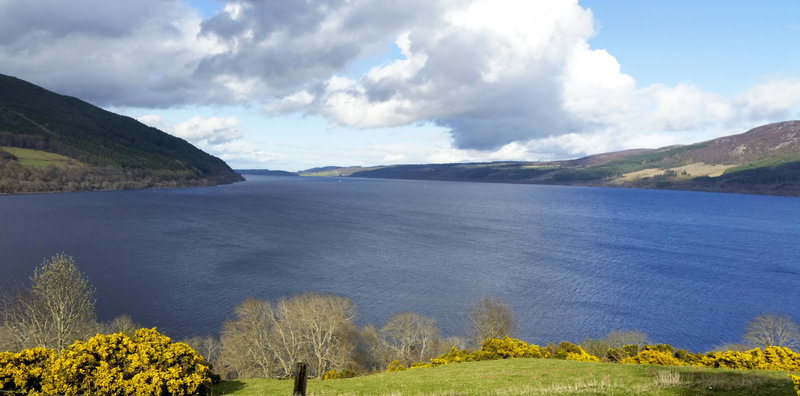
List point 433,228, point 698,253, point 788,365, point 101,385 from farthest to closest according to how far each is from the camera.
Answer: point 433,228 → point 698,253 → point 788,365 → point 101,385

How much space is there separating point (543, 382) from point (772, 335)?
6411 centimetres

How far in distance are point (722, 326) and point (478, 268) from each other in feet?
186

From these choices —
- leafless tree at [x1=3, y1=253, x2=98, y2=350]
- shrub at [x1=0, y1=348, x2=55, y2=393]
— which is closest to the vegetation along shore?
shrub at [x1=0, y1=348, x2=55, y2=393]

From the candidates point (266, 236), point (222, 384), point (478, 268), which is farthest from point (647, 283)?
point (266, 236)

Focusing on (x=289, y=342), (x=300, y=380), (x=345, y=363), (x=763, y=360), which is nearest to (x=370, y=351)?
(x=345, y=363)

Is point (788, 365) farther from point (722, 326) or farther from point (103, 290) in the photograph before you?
point (103, 290)

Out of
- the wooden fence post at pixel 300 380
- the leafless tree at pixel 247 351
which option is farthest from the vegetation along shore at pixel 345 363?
the wooden fence post at pixel 300 380

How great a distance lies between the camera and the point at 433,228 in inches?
7367

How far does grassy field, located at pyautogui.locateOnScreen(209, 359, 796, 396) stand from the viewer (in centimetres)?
2159

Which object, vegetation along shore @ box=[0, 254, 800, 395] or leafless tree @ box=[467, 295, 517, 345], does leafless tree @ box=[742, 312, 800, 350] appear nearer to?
vegetation along shore @ box=[0, 254, 800, 395]

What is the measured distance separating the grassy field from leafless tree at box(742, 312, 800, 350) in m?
52.4

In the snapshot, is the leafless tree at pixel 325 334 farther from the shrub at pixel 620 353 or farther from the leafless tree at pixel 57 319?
the shrub at pixel 620 353

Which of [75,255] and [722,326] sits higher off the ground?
[75,255]

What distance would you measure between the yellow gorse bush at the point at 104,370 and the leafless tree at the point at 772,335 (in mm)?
82750
